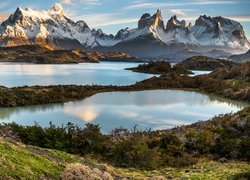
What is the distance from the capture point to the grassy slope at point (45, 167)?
1068cm

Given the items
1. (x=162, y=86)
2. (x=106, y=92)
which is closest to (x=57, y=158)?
(x=106, y=92)

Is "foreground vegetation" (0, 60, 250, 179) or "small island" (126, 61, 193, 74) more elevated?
"small island" (126, 61, 193, 74)

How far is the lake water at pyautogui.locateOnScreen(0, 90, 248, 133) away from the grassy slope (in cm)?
1214

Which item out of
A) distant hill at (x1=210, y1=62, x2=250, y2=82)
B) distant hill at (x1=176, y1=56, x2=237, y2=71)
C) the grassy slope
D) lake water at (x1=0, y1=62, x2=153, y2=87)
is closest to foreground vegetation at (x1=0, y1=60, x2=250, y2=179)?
the grassy slope

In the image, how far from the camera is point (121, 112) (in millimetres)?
37406

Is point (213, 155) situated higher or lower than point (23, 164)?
lower

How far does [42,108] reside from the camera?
40906mm

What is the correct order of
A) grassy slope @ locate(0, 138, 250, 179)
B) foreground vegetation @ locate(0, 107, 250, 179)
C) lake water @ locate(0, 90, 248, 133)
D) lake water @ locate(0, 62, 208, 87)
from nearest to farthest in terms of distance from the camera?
1. grassy slope @ locate(0, 138, 250, 179)
2. foreground vegetation @ locate(0, 107, 250, 179)
3. lake water @ locate(0, 90, 248, 133)
4. lake water @ locate(0, 62, 208, 87)

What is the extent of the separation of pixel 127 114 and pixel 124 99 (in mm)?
13112

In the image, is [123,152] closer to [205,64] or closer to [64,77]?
[64,77]

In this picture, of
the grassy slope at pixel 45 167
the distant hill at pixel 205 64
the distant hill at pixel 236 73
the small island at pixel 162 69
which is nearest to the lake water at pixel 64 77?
the small island at pixel 162 69

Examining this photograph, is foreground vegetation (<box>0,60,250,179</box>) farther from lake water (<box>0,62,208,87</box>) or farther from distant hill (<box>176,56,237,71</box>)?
distant hill (<box>176,56,237,71</box>)

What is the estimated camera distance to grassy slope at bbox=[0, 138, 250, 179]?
1068 cm

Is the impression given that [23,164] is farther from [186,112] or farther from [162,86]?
[162,86]
